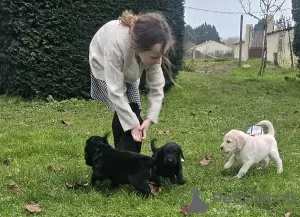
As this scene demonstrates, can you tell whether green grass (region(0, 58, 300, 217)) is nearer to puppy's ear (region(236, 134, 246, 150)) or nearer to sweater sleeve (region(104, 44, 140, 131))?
puppy's ear (region(236, 134, 246, 150))

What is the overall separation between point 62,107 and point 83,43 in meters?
1.67

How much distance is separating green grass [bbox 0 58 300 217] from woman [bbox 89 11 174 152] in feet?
2.27

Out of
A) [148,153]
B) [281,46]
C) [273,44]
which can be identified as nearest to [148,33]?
[148,153]

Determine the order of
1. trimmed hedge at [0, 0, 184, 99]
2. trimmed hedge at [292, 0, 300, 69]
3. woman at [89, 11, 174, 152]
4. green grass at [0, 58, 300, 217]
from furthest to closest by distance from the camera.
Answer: trimmed hedge at [292, 0, 300, 69], trimmed hedge at [0, 0, 184, 99], woman at [89, 11, 174, 152], green grass at [0, 58, 300, 217]

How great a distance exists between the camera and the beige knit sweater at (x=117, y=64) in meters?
3.88

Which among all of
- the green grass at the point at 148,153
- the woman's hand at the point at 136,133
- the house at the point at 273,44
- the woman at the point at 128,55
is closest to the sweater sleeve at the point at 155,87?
the woman at the point at 128,55

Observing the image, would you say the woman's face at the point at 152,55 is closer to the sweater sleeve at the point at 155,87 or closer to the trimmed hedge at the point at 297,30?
the sweater sleeve at the point at 155,87

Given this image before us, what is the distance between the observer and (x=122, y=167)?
3.97m

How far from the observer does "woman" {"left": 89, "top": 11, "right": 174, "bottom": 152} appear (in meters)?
3.78

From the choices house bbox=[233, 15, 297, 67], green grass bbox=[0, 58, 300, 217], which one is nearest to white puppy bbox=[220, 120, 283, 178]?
green grass bbox=[0, 58, 300, 217]

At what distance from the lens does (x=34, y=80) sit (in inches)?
392

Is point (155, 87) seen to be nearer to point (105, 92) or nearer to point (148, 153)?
point (105, 92)

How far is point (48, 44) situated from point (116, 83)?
6.43 meters

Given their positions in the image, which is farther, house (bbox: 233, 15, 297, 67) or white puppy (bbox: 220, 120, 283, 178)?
house (bbox: 233, 15, 297, 67)
